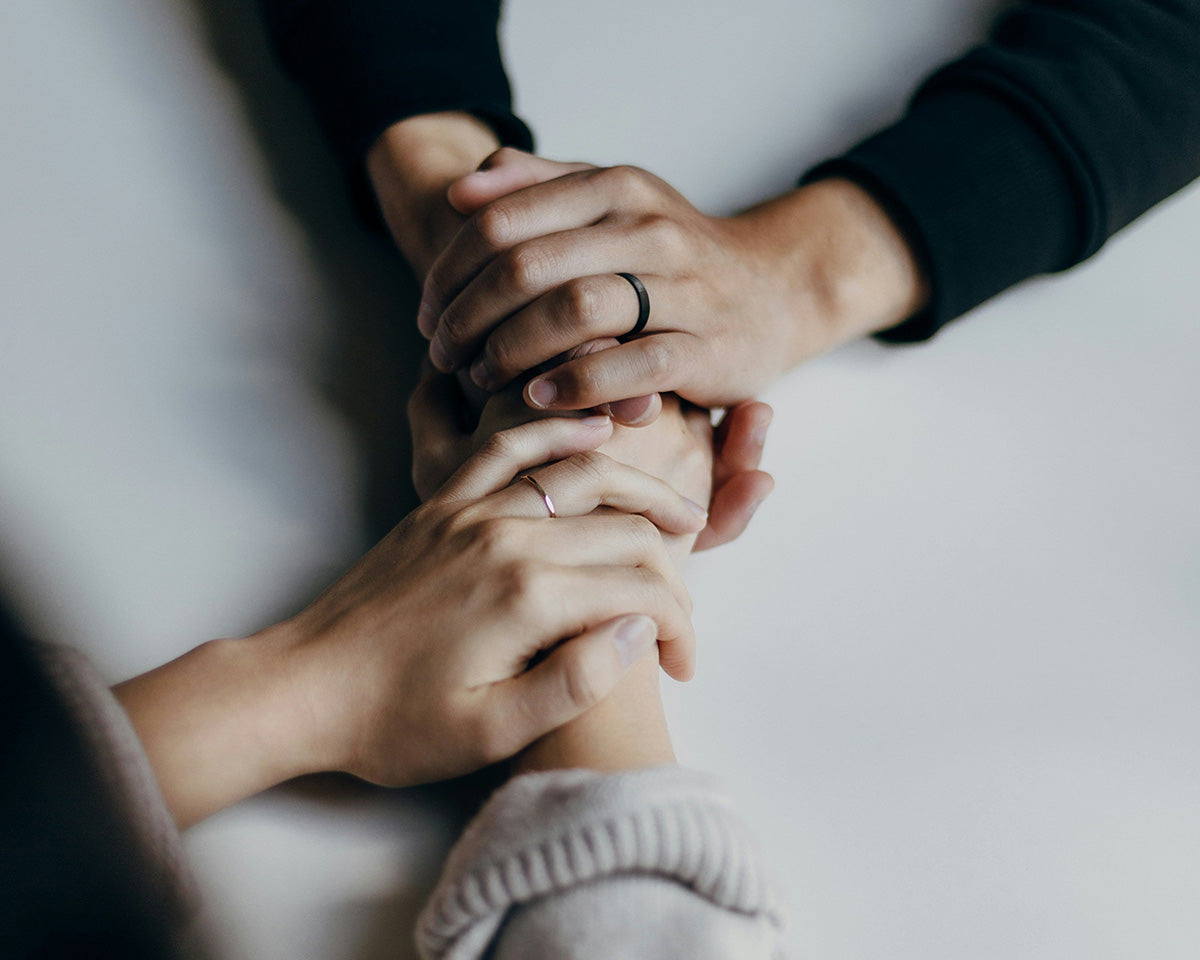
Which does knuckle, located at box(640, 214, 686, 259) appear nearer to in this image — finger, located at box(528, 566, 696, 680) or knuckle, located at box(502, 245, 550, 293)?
knuckle, located at box(502, 245, 550, 293)

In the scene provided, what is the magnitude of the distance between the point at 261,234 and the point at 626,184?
1.20ft

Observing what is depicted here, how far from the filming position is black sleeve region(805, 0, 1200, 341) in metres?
0.88

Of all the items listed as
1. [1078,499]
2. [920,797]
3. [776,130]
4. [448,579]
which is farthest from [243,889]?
[776,130]

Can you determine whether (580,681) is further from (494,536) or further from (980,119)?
(980,119)

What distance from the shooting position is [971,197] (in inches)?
34.8

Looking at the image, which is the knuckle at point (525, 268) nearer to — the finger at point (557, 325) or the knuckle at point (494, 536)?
the finger at point (557, 325)

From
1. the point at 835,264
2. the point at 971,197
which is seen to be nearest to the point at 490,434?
the point at 835,264

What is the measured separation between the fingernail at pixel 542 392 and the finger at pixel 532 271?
0.04 m

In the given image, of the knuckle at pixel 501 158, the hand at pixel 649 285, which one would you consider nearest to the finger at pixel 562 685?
the hand at pixel 649 285

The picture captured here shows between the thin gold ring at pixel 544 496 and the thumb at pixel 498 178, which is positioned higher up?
the thumb at pixel 498 178

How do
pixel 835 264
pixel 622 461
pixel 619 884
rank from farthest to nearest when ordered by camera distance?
pixel 835 264 < pixel 622 461 < pixel 619 884

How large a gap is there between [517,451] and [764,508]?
0.76ft

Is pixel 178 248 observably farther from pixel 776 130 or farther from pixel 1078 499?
pixel 1078 499

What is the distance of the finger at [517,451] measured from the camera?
2.19ft
